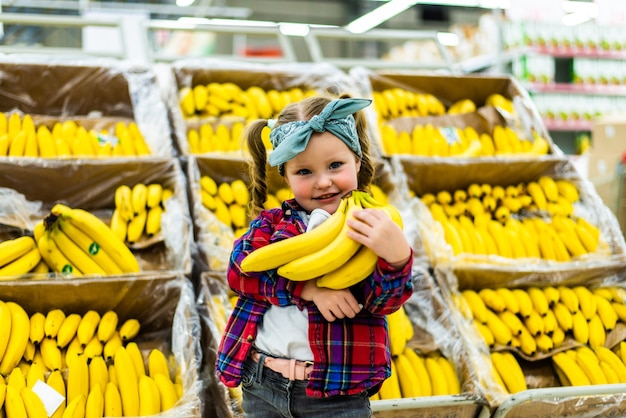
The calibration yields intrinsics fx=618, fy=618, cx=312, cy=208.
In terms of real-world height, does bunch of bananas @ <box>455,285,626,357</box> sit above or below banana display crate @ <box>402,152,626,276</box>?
below

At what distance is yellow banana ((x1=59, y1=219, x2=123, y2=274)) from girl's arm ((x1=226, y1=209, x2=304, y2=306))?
1.23 meters

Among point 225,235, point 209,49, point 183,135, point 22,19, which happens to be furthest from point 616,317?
point 209,49

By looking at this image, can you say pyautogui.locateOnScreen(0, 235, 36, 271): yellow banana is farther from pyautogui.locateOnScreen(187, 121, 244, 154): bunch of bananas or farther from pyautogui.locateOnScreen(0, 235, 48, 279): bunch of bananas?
pyautogui.locateOnScreen(187, 121, 244, 154): bunch of bananas

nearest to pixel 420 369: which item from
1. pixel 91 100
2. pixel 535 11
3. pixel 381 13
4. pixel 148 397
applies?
pixel 148 397

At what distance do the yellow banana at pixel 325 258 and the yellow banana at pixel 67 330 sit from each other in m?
1.32

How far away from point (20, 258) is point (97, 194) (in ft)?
1.77

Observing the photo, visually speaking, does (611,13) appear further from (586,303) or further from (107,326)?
(107,326)

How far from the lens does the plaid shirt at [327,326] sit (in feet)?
4.40

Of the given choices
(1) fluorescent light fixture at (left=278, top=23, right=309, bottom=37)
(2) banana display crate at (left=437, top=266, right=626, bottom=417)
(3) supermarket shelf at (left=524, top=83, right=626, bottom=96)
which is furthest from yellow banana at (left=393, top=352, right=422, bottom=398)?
(3) supermarket shelf at (left=524, top=83, right=626, bottom=96)

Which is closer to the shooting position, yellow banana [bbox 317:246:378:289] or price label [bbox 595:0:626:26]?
yellow banana [bbox 317:246:378:289]

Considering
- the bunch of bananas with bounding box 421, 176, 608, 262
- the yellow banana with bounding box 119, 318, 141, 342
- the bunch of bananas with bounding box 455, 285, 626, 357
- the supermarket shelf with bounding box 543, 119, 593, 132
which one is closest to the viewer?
the yellow banana with bounding box 119, 318, 141, 342

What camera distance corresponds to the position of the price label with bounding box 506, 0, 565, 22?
6762mm

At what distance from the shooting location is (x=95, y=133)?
3154 mm

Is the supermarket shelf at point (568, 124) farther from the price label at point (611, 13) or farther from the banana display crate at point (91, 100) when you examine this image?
the banana display crate at point (91, 100)
